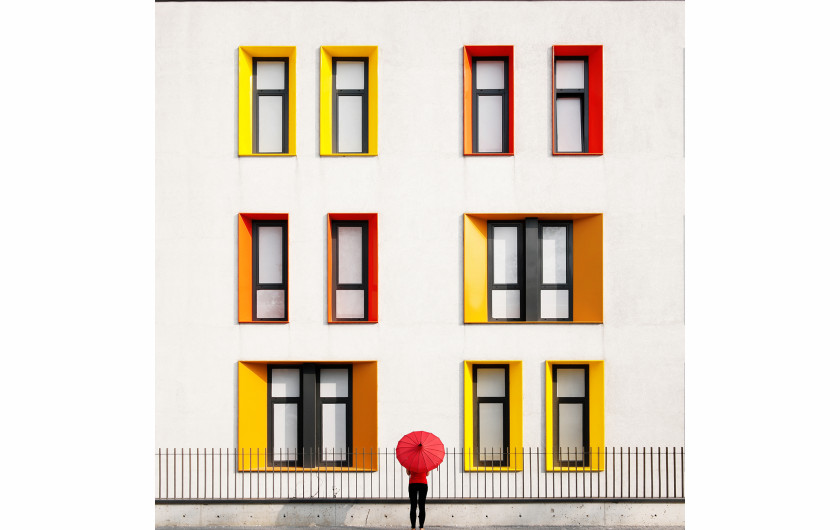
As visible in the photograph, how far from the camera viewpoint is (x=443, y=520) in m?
13.9

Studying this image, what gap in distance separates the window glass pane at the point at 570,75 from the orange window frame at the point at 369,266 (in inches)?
197

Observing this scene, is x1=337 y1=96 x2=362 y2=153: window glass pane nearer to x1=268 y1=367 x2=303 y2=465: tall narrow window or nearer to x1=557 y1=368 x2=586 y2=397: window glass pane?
x1=268 y1=367 x2=303 y2=465: tall narrow window

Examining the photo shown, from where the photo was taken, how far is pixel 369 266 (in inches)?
Result: 575

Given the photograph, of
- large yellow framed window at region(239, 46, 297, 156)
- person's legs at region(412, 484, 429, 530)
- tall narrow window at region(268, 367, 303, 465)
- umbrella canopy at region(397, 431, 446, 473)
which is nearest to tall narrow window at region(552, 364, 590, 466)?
umbrella canopy at region(397, 431, 446, 473)

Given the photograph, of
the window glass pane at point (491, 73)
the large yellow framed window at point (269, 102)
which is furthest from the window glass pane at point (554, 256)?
the large yellow framed window at point (269, 102)

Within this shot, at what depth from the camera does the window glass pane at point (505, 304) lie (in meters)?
14.7

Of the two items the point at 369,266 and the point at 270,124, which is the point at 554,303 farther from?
the point at 270,124

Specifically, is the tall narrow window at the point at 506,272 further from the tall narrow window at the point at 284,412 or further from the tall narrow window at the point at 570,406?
the tall narrow window at the point at 284,412

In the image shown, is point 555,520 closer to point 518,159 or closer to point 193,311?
point 518,159

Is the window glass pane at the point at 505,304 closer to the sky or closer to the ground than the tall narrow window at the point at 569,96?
closer to the ground

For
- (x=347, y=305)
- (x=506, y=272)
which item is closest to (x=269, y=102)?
(x=347, y=305)

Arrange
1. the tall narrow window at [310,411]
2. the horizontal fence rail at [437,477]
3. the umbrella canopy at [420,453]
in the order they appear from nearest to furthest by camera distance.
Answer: the umbrella canopy at [420,453], the horizontal fence rail at [437,477], the tall narrow window at [310,411]

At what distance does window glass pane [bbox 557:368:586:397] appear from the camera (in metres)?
14.6

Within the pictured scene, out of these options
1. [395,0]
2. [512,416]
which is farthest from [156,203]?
[512,416]
